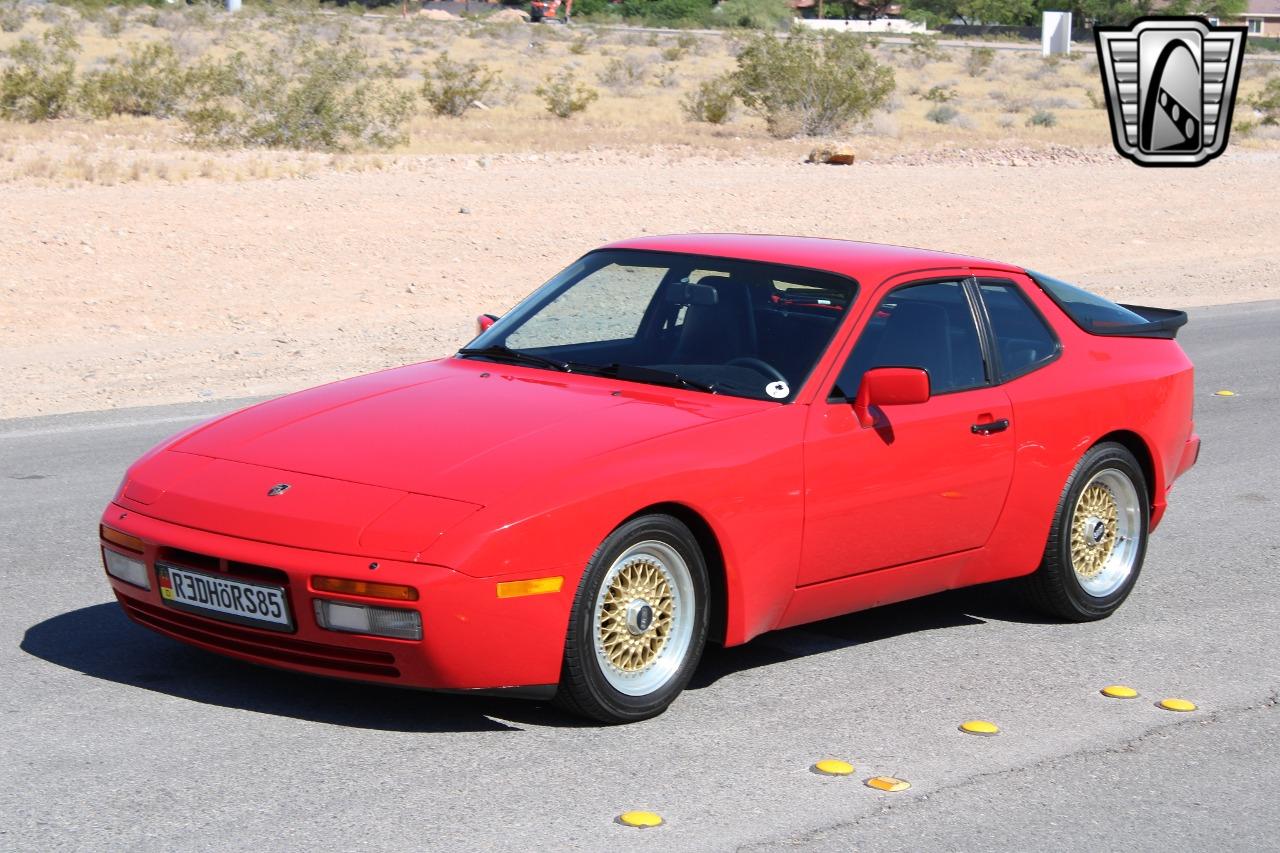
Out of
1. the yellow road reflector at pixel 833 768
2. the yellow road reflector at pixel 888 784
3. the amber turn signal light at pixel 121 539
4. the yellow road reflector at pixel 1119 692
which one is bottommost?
the yellow road reflector at pixel 1119 692

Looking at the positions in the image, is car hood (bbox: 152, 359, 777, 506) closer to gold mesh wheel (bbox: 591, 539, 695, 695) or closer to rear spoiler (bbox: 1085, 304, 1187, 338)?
gold mesh wheel (bbox: 591, 539, 695, 695)

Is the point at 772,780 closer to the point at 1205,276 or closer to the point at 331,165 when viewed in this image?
the point at 1205,276

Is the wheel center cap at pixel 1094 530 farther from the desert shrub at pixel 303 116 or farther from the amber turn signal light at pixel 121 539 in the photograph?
the desert shrub at pixel 303 116

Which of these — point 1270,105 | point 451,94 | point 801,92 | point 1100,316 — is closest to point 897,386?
point 1100,316

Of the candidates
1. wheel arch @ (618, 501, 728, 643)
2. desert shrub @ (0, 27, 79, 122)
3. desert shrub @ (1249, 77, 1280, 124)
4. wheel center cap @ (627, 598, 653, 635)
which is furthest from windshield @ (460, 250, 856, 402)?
desert shrub @ (1249, 77, 1280, 124)

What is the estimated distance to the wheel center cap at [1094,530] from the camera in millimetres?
7301

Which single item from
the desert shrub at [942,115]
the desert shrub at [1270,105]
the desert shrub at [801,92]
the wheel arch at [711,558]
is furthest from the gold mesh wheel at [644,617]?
the desert shrub at [1270,105]

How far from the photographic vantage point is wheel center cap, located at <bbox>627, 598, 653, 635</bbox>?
5613 mm

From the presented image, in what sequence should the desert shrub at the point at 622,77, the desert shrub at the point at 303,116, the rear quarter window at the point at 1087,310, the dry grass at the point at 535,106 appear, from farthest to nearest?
the desert shrub at the point at 622,77 < the desert shrub at the point at 303,116 < the dry grass at the point at 535,106 < the rear quarter window at the point at 1087,310

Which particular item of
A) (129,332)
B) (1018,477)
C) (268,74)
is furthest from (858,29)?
(1018,477)

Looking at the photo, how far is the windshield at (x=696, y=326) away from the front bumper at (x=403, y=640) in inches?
51.9

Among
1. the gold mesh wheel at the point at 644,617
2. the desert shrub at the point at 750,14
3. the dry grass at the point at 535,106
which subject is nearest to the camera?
the gold mesh wheel at the point at 644,617

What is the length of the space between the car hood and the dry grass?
61.2 feet

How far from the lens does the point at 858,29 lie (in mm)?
95562
